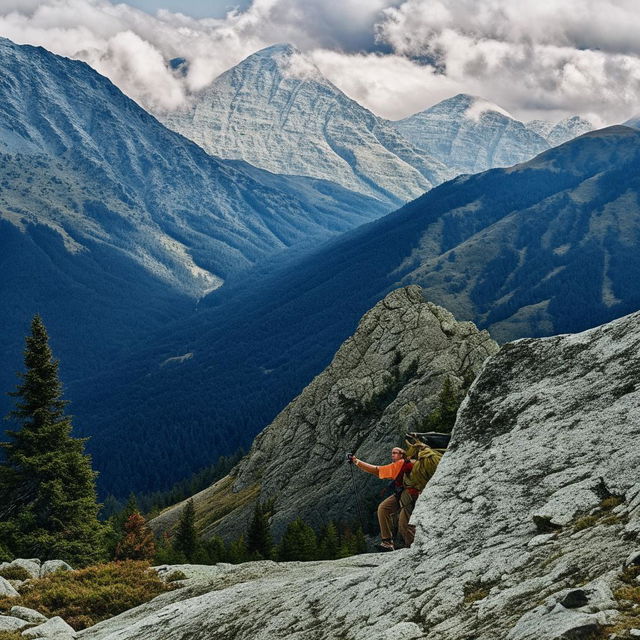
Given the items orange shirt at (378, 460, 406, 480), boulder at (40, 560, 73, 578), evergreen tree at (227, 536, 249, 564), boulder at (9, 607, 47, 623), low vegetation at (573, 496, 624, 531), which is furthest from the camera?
evergreen tree at (227, 536, 249, 564)

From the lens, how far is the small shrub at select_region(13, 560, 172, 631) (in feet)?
76.0

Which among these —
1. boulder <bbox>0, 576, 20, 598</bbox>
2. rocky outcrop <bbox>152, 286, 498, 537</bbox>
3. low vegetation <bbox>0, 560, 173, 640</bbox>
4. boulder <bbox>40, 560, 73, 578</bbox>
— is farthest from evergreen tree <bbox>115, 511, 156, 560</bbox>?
rocky outcrop <bbox>152, 286, 498, 537</bbox>

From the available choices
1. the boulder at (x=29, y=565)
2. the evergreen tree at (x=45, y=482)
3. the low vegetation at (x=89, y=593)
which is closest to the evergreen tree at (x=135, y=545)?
the evergreen tree at (x=45, y=482)

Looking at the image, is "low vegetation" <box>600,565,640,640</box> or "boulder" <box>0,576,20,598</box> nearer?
"low vegetation" <box>600,565,640,640</box>

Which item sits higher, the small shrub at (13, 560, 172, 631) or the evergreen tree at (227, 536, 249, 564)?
the small shrub at (13, 560, 172, 631)

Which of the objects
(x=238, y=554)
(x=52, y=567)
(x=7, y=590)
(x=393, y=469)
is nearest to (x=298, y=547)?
(x=238, y=554)

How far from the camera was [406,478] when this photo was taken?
720 inches

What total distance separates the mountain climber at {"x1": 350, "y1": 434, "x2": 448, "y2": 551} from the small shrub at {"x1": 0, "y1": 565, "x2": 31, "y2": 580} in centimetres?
1808

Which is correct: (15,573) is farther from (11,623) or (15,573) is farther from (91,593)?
(11,623)

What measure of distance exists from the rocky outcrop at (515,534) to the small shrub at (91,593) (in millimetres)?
6545

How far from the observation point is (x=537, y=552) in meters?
10.6

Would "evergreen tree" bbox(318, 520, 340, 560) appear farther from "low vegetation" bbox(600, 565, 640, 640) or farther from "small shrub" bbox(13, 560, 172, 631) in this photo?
"low vegetation" bbox(600, 565, 640, 640)

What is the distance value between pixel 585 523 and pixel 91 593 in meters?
20.3

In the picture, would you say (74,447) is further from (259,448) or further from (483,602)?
(259,448)
